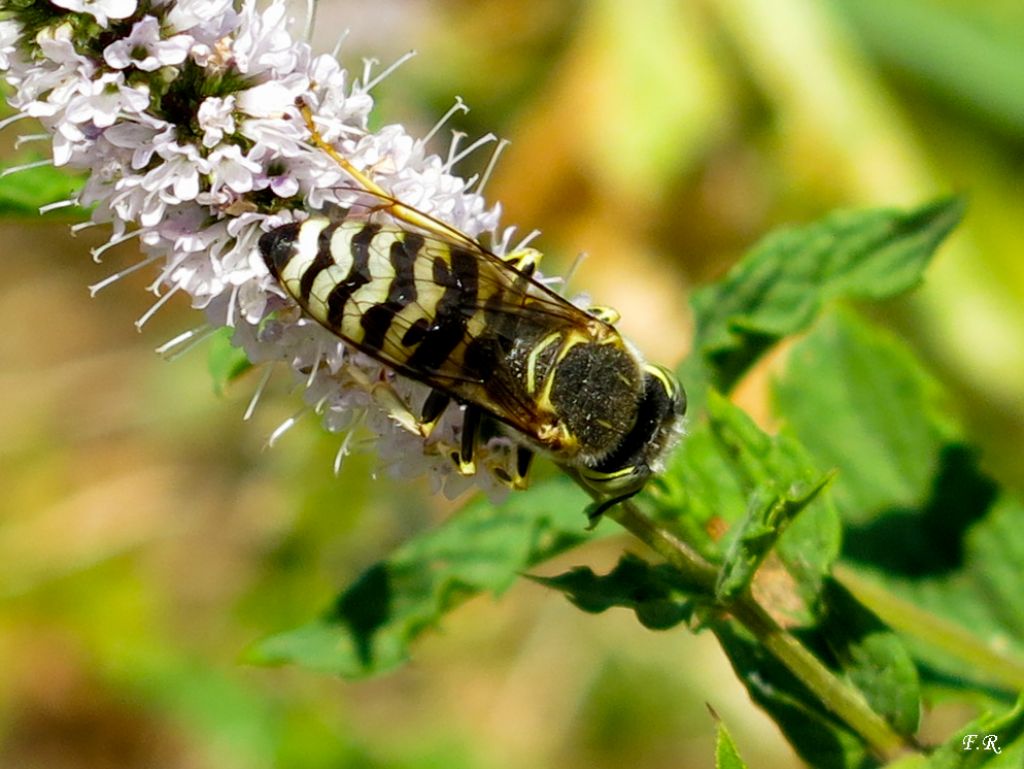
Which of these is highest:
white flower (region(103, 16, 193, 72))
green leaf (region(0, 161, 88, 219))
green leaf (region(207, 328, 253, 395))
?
white flower (region(103, 16, 193, 72))

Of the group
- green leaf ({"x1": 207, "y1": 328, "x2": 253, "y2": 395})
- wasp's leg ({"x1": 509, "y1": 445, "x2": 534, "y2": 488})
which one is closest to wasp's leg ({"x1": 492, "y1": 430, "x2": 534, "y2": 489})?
wasp's leg ({"x1": 509, "y1": 445, "x2": 534, "y2": 488})

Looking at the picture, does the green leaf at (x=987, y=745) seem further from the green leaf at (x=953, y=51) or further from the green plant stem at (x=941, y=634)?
the green leaf at (x=953, y=51)

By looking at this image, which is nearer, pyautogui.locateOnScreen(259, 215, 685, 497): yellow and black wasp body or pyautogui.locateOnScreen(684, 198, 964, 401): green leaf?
pyautogui.locateOnScreen(259, 215, 685, 497): yellow and black wasp body

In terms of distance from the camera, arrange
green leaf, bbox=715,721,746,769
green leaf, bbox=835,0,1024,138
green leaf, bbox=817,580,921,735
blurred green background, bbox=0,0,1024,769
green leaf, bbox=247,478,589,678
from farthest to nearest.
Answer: green leaf, bbox=835,0,1024,138, blurred green background, bbox=0,0,1024,769, green leaf, bbox=247,478,589,678, green leaf, bbox=817,580,921,735, green leaf, bbox=715,721,746,769

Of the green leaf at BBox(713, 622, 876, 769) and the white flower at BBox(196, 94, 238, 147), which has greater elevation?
the white flower at BBox(196, 94, 238, 147)

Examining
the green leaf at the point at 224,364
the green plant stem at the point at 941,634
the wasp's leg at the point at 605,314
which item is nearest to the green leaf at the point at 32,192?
the green leaf at the point at 224,364

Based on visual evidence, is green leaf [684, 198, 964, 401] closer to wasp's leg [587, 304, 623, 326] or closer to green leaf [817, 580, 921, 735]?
wasp's leg [587, 304, 623, 326]

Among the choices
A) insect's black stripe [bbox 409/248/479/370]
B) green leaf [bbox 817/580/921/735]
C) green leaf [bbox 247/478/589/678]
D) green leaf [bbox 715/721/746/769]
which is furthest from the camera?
green leaf [bbox 247/478/589/678]
